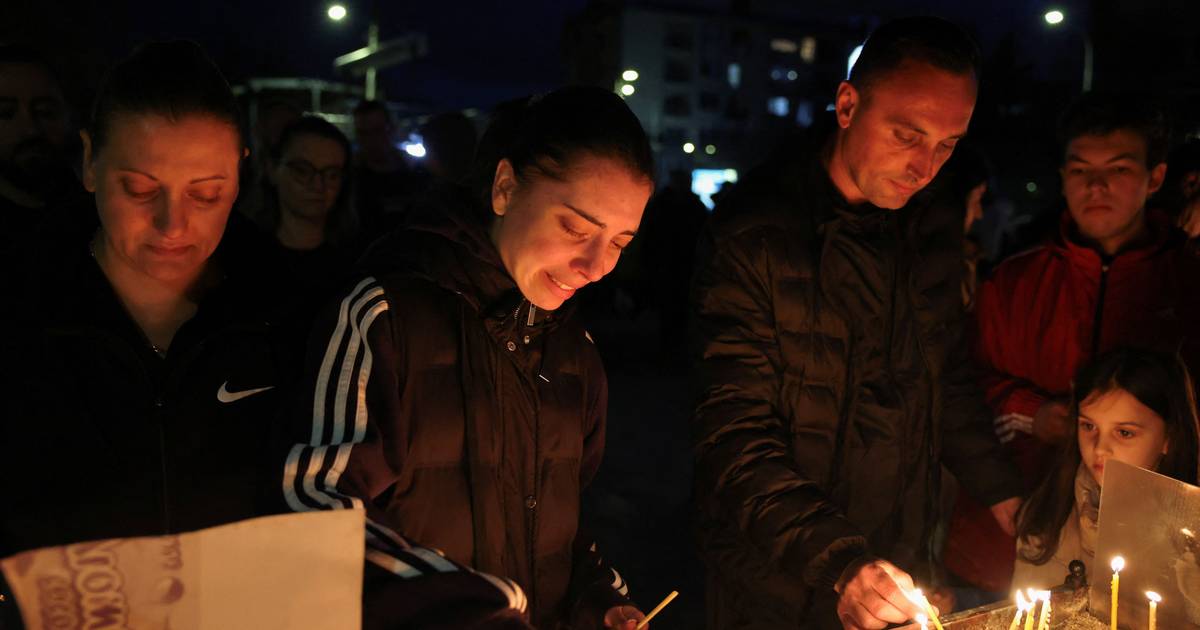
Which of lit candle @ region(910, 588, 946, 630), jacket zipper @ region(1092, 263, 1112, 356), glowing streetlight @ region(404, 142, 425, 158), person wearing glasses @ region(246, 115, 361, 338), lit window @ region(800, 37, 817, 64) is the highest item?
lit window @ region(800, 37, 817, 64)

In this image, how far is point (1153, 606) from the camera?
6.22 feet

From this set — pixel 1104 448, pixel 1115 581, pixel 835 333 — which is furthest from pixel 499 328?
pixel 1104 448

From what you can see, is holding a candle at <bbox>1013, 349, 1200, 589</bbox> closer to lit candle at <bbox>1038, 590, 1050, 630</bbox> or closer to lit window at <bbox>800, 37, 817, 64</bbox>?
lit candle at <bbox>1038, 590, 1050, 630</bbox>

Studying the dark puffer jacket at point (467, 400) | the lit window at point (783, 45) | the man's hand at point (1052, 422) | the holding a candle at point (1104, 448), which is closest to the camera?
the dark puffer jacket at point (467, 400)

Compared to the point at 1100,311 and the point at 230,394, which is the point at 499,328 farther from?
the point at 1100,311

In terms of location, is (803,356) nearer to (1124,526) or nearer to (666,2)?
(1124,526)

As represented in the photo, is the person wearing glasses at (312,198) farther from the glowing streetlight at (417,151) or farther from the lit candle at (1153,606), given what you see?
the lit candle at (1153,606)

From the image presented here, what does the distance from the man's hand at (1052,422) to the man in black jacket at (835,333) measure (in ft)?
1.85

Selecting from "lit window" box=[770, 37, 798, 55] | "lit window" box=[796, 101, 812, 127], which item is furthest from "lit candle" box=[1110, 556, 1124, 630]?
"lit window" box=[770, 37, 798, 55]

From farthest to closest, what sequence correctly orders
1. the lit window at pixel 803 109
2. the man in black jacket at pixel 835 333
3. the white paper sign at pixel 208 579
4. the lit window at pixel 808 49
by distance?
the lit window at pixel 808 49, the lit window at pixel 803 109, the man in black jacket at pixel 835 333, the white paper sign at pixel 208 579

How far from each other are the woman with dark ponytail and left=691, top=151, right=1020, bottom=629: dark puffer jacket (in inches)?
24.5

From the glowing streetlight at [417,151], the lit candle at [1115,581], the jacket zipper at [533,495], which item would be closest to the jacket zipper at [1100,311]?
the lit candle at [1115,581]

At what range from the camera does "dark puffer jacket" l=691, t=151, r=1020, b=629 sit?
2.55 meters

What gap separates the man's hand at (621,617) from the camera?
6.78 ft
